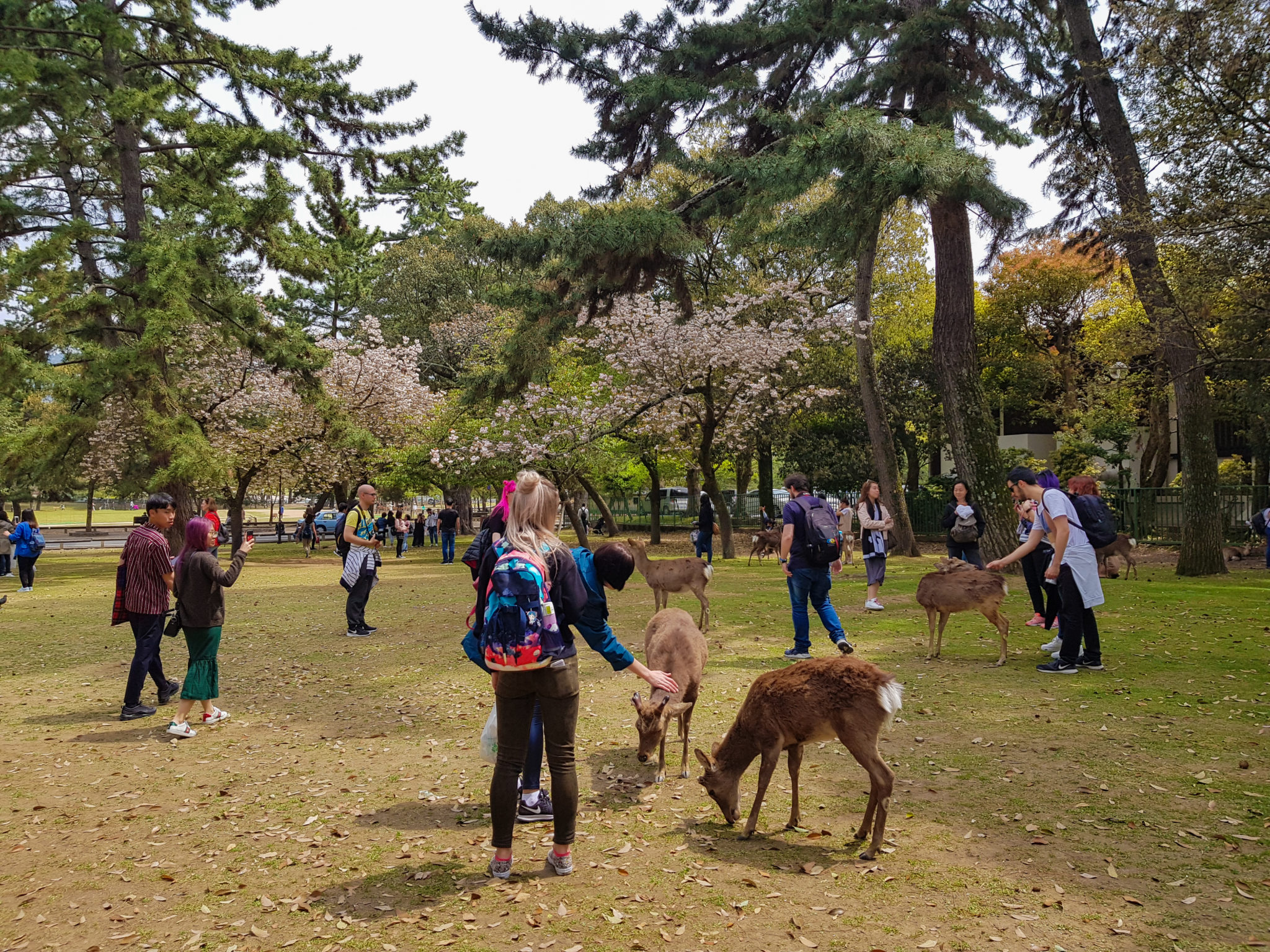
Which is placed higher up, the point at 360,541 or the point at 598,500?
the point at 598,500

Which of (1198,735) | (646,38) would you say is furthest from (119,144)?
(1198,735)

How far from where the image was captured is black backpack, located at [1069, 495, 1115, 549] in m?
8.46

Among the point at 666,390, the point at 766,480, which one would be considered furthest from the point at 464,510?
the point at 666,390

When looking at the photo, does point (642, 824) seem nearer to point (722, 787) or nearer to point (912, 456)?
point (722, 787)

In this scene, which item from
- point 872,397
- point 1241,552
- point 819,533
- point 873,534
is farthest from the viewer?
point 872,397

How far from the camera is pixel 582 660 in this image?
10.3 metres

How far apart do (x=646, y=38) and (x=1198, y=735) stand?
52.3 feet

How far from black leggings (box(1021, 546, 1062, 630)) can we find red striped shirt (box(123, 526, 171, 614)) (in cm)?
869

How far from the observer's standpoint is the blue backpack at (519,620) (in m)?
4.08

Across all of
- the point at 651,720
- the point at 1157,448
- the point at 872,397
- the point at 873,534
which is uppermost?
the point at 872,397

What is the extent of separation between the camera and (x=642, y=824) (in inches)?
201

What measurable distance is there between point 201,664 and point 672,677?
4.21 metres

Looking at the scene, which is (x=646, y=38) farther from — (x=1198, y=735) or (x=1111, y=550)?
(x=1198, y=735)

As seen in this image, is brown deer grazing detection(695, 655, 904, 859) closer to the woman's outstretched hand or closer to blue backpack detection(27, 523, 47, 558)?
the woman's outstretched hand
